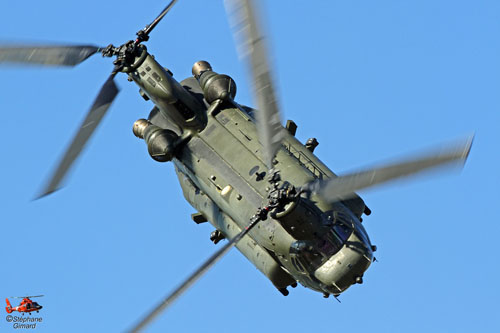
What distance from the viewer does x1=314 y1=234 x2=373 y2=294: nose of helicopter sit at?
4025cm

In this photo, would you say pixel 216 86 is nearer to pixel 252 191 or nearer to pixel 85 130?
pixel 252 191

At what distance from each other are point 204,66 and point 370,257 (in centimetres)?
1153

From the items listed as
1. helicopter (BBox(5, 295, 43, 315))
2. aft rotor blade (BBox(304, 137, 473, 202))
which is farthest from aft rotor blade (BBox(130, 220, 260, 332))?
helicopter (BBox(5, 295, 43, 315))

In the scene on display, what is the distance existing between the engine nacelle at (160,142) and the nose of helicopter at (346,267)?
26.2 ft

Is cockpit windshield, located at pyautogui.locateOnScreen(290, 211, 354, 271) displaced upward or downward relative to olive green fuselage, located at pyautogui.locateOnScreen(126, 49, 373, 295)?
downward

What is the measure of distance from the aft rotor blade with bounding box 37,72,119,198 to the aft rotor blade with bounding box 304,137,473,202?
8.22 m

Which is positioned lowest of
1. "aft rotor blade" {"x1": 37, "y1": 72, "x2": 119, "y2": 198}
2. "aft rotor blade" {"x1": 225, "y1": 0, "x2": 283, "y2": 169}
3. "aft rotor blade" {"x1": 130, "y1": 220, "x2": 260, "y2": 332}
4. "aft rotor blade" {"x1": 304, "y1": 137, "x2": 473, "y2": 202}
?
"aft rotor blade" {"x1": 304, "y1": 137, "x2": 473, "y2": 202}

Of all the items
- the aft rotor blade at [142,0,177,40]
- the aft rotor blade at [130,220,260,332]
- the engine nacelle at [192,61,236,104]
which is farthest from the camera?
the engine nacelle at [192,61,236,104]

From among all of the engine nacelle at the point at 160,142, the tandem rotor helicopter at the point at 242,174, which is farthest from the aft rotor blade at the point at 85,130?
the engine nacelle at the point at 160,142

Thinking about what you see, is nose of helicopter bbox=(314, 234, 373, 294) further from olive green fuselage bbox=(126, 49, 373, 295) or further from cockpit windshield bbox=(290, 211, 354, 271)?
cockpit windshield bbox=(290, 211, 354, 271)

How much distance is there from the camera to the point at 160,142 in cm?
4372

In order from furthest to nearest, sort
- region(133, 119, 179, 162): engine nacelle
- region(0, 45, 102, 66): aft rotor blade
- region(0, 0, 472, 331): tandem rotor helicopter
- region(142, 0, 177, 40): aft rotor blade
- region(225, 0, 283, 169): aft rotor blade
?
1. region(133, 119, 179, 162): engine nacelle
2. region(142, 0, 177, 40): aft rotor blade
3. region(0, 45, 102, 66): aft rotor blade
4. region(0, 0, 472, 331): tandem rotor helicopter
5. region(225, 0, 283, 169): aft rotor blade

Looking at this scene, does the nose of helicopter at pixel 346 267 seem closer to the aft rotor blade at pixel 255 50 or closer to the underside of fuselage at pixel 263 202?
the underside of fuselage at pixel 263 202

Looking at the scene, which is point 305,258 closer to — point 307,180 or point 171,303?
point 307,180
